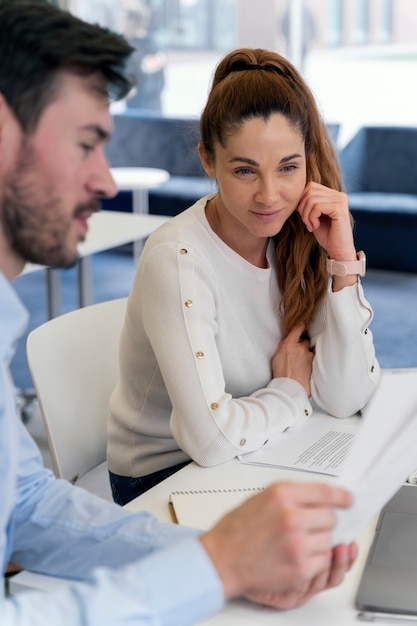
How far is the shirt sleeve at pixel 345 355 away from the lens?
5.91ft

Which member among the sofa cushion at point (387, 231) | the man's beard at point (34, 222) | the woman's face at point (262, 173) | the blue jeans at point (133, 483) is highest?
the man's beard at point (34, 222)

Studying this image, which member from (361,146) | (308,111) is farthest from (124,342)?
(361,146)

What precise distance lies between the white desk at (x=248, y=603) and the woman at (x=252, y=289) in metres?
0.14

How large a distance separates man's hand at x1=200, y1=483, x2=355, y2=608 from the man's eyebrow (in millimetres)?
447

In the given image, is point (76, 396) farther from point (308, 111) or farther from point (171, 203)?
point (171, 203)

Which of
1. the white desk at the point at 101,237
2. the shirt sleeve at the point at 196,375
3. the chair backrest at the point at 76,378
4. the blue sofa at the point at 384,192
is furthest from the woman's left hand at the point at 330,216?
the blue sofa at the point at 384,192

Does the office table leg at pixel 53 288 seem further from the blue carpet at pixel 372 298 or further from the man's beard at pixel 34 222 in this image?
the man's beard at pixel 34 222

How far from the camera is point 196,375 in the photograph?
1599 millimetres

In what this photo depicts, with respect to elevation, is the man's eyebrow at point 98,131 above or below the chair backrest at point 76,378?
above

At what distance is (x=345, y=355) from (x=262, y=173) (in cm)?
41

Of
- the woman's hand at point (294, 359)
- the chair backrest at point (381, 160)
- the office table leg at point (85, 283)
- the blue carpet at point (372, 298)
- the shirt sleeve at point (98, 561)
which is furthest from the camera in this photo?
the chair backrest at point (381, 160)

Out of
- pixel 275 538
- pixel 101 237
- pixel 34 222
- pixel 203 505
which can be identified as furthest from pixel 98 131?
pixel 101 237

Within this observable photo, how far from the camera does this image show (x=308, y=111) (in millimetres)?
1850

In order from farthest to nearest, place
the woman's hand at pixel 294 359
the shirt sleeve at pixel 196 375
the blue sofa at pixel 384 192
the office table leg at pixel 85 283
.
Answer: the blue sofa at pixel 384 192, the office table leg at pixel 85 283, the woman's hand at pixel 294 359, the shirt sleeve at pixel 196 375
